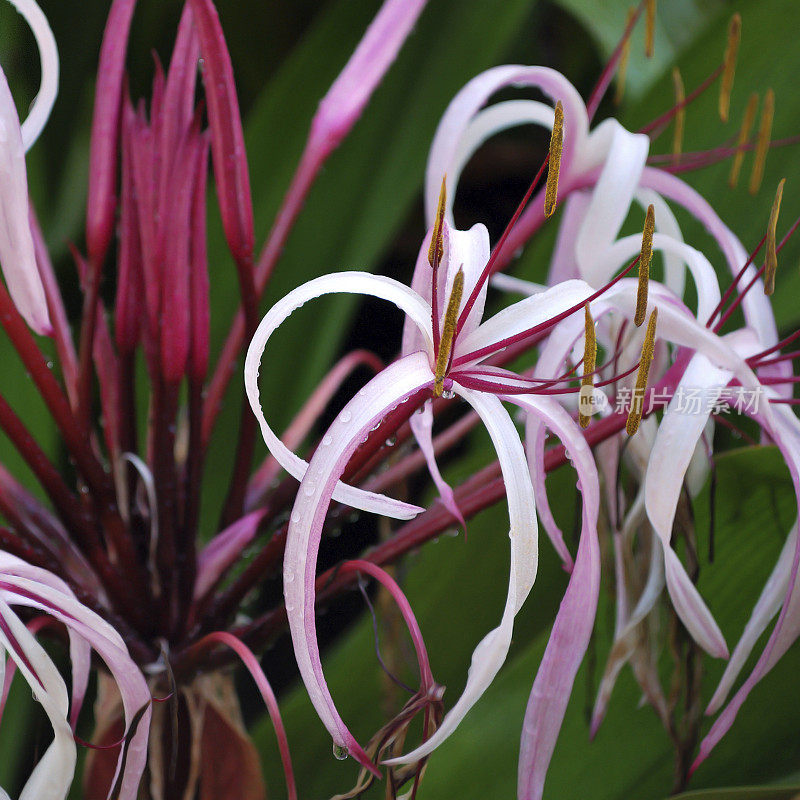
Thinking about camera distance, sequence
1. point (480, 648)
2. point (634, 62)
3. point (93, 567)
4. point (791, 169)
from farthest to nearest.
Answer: point (634, 62) < point (791, 169) < point (93, 567) < point (480, 648)

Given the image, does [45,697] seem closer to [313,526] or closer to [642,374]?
[313,526]

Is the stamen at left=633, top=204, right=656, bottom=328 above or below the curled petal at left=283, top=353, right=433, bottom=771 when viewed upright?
above

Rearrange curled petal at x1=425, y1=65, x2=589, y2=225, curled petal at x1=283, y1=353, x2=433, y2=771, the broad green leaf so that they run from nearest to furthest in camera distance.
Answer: curled petal at x1=283, y1=353, x2=433, y2=771 < curled petal at x1=425, y1=65, x2=589, y2=225 < the broad green leaf

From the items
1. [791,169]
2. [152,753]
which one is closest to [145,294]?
[152,753]

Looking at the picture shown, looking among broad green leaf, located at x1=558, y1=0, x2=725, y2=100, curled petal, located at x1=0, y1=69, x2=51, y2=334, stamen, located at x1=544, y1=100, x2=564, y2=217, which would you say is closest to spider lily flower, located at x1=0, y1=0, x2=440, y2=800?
curled petal, located at x1=0, y1=69, x2=51, y2=334

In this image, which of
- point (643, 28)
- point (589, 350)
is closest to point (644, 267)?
point (589, 350)

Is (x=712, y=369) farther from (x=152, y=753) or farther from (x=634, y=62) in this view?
(x=634, y=62)

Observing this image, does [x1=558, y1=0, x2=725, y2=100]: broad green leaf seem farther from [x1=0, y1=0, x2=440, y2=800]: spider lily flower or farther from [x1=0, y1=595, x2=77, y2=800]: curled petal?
[x1=0, y1=595, x2=77, y2=800]: curled petal
